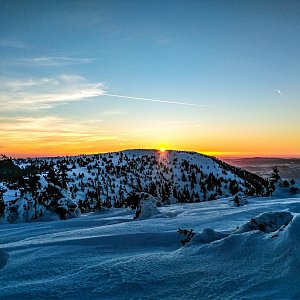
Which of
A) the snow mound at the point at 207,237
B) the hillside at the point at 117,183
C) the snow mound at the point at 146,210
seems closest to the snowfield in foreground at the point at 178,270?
the snow mound at the point at 207,237

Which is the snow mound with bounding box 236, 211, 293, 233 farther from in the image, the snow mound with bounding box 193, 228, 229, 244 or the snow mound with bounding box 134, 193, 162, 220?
the snow mound with bounding box 134, 193, 162, 220

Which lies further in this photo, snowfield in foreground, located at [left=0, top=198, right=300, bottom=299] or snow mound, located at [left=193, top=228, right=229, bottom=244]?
snow mound, located at [left=193, top=228, right=229, bottom=244]

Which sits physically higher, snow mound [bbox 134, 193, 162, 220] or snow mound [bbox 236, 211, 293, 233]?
snow mound [bbox 236, 211, 293, 233]

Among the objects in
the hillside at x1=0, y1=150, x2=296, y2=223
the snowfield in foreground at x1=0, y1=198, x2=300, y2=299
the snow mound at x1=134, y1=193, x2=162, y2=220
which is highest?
the snowfield in foreground at x1=0, y1=198, x2=300, y2=299

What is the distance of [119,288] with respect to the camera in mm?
3652

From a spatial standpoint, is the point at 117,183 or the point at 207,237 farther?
the point at 117,183

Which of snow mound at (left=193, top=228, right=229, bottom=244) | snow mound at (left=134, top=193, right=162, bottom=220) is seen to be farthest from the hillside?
snow mound at (left=193, top=228, right=229, bottom=244)

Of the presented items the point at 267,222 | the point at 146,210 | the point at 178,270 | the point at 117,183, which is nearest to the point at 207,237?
the point at 267,222

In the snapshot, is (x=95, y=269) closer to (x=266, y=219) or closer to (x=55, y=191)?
(x=266, y=219)

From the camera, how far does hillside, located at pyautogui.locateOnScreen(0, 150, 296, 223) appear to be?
1067 inches

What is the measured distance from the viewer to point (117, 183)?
332 ft

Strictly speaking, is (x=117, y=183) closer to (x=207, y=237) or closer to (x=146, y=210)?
(x=146, y=210)

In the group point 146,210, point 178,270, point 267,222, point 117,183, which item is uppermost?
point 267,222

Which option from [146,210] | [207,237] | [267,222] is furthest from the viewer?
[146,210]
